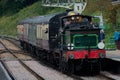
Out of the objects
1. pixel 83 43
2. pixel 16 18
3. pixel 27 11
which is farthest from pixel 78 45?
pixel 16 18

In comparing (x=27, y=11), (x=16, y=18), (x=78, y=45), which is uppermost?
(x=27, y=11)

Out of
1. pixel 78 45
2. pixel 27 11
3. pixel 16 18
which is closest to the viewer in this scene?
pixel 78 45

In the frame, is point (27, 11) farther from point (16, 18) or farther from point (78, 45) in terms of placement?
point (78, 45)

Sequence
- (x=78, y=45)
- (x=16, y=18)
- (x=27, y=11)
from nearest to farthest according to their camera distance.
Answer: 1. (x=78, y=45)
2. (x=27, y=11)
3. (x=16, y=18)

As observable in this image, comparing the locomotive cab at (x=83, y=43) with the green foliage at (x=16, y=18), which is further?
the green foliage at (x=16, y=18)

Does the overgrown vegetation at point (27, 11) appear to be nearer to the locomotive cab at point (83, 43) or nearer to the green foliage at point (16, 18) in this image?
the green foliage at point (16, 18)

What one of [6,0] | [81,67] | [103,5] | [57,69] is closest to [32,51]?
[103,5]

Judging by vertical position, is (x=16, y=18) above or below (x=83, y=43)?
above

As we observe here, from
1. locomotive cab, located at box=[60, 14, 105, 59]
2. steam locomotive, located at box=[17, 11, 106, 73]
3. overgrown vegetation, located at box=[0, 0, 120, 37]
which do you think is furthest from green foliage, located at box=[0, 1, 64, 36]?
locomotive cab, located at box=[60, 14, 105, 59]

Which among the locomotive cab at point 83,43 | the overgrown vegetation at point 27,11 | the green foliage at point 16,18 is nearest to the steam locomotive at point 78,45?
the locomotive cab at point 83,43

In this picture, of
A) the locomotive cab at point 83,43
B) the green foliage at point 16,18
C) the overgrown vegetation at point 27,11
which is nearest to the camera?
the locomotive cab at point 83,43

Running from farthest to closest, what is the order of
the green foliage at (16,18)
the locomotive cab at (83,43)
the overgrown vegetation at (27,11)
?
the green foliage at (16,18), the overgrown vegetation at (27,11), the locomotive cab at (83,43)

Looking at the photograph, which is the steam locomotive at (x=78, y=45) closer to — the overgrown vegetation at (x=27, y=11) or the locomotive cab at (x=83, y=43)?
the locomotive cab at (x=83, y=43)

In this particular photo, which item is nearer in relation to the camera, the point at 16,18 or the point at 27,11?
the point at 27,11
